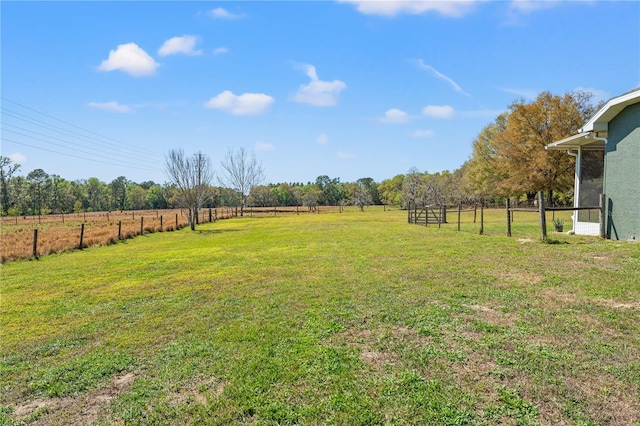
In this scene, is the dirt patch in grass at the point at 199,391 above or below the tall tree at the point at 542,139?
below

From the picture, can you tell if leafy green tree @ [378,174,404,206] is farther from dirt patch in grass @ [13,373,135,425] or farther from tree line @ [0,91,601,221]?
dirt patch in grass @ [13,373,135,425]

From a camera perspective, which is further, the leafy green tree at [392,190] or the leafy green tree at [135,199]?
the leafy green tree at [135,199]

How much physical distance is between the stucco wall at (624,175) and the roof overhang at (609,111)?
0.13 metres

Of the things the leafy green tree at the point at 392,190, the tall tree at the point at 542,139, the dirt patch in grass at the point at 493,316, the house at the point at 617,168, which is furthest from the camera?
the leafy green tree at the point at 392,190

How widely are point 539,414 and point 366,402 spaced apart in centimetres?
119

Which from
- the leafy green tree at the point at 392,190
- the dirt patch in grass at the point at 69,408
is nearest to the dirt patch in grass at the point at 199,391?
the dirt patch in grass at the point at 69,408

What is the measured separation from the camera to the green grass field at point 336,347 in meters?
2.65

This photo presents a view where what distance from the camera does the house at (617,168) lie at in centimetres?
918

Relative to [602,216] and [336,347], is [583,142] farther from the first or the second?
[336,347]

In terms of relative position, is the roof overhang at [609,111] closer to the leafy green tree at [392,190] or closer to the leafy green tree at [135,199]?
the leafy green tree at [392,190]

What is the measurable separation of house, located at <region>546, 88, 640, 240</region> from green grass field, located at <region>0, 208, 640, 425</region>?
2819 mm

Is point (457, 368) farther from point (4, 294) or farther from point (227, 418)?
point (4, 294)

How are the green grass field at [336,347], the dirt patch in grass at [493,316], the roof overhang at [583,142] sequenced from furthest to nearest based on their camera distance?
the roof overhang at [583,142], the dirt patch in grass at [493,316], the green grass field at [336,347]

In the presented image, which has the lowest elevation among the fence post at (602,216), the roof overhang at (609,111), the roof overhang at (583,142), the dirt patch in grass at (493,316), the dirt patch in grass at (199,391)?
the dirt patch in grass at (199,391)
